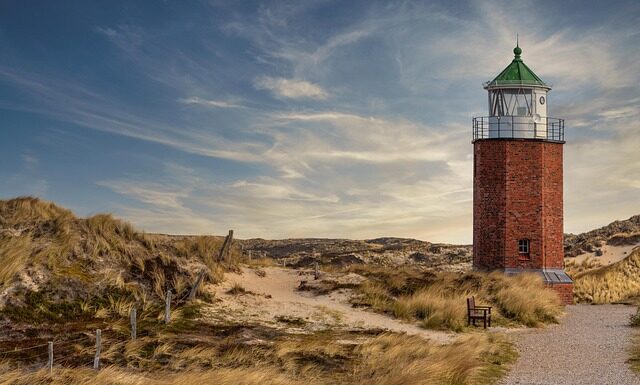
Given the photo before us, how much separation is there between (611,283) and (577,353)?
690 inches

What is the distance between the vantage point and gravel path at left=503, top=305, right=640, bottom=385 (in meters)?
12.2

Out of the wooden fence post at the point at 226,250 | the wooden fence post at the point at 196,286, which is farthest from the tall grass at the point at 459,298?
the wooden fence post at the point at 226,250

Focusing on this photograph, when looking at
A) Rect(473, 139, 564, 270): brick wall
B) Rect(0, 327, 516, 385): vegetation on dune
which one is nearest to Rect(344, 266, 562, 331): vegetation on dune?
Rect(473, 139, 564, 270): brick wall

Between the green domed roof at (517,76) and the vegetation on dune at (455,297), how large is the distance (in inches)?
306

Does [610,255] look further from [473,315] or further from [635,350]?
[635,350]

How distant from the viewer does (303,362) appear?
43.4 feet

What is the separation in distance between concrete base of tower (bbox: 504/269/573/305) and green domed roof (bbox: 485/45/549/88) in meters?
7.54

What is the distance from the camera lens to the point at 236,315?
19609mm

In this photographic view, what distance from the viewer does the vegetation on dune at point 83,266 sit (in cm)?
1822

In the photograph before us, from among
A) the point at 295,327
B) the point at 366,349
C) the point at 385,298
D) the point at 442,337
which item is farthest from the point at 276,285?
the point at 366,349

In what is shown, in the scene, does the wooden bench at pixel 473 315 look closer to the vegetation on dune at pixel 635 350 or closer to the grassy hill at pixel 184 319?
the grassy hill at pixel 184 319

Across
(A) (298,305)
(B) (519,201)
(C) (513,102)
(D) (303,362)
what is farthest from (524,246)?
(D) (303,362)

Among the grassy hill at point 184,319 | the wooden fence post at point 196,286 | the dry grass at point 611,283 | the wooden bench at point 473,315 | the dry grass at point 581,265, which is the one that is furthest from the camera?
the dry grass at point 581,265

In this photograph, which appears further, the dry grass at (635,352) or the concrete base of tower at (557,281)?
the concrete base of tower at (557,281)
